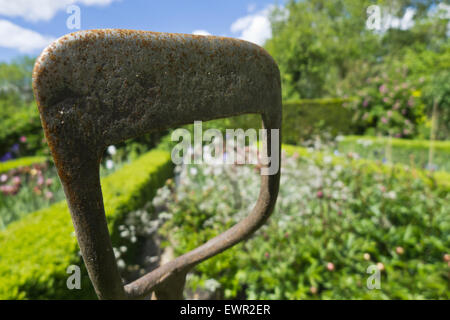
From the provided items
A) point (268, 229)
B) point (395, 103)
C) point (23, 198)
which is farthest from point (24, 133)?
point (395, 103)

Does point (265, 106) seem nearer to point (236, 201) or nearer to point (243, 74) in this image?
point (243, 74)

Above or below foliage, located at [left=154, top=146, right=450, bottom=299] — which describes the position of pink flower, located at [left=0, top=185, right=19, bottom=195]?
above

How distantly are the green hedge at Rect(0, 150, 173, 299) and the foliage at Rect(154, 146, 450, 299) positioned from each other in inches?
25.2

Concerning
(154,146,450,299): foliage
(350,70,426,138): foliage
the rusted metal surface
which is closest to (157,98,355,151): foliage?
(350,70,426,138): foliage

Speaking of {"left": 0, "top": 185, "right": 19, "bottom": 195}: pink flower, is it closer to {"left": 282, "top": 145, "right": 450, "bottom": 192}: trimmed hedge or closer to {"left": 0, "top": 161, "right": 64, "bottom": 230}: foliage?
{"left": 0, "top": 161, "right": 64, "bottom": 230}: foliage

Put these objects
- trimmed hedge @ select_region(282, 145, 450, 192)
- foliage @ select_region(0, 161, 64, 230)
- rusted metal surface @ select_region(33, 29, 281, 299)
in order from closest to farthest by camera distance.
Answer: rusted metal surface @ select_region(33, 29, 281, 299)
trimmed hedge @ select_region(282, 145, 450, 192)
foliage @ select_region(0, 161, 64, 230)

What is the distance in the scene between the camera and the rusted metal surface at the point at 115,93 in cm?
52

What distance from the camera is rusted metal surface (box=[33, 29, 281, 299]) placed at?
0.52 meters

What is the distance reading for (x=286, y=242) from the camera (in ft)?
9.14

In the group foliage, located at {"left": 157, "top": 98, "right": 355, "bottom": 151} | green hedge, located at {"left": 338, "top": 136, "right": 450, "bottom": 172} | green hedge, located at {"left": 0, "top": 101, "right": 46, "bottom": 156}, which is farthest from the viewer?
foliage, located at {"left": 157, "top": 98, "right": 355, "bottom": 151}

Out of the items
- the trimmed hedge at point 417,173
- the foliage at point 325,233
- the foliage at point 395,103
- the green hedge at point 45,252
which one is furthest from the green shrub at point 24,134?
the foliage at point 395,103

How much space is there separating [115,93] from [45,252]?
1.97m
